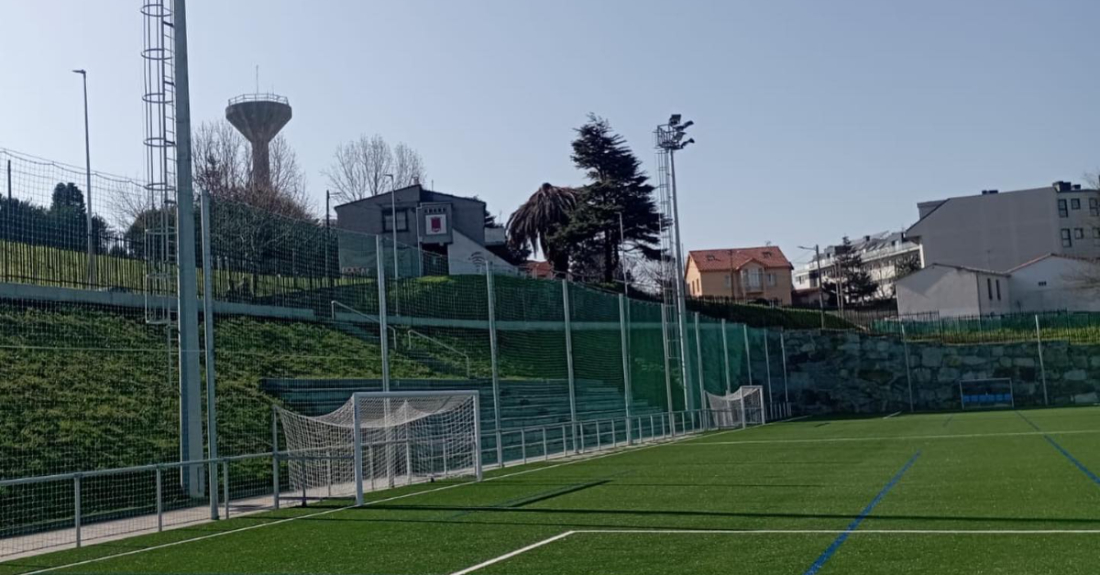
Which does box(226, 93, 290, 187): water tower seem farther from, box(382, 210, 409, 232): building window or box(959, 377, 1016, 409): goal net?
box(959, 377, 1016, 409): goal net

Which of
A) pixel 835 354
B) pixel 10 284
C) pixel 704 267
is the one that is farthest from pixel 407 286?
pixel 704 267

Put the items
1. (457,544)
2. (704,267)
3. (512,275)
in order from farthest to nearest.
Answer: (704,267), (512,275), (457,544)

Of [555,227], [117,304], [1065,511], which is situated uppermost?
[555,227]

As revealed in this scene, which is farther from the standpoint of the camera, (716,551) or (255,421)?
(255,421)

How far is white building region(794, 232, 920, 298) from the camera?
9827 centimetres

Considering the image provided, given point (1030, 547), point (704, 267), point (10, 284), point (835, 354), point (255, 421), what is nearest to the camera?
point (1030, 547)

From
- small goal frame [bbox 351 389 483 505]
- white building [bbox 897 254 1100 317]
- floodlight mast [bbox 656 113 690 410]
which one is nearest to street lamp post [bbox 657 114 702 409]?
floodlight mast [bbox 656 113 690 410]

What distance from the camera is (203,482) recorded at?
14.5m

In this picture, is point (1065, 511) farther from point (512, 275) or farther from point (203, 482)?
point (512, 275)

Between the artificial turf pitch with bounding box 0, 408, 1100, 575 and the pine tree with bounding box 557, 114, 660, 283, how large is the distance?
37.9m

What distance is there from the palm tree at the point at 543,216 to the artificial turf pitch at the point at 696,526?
142 ft

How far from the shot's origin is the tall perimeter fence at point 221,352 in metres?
13.3

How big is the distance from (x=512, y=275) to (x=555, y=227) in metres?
34.4

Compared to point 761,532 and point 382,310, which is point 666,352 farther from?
point 761,532
